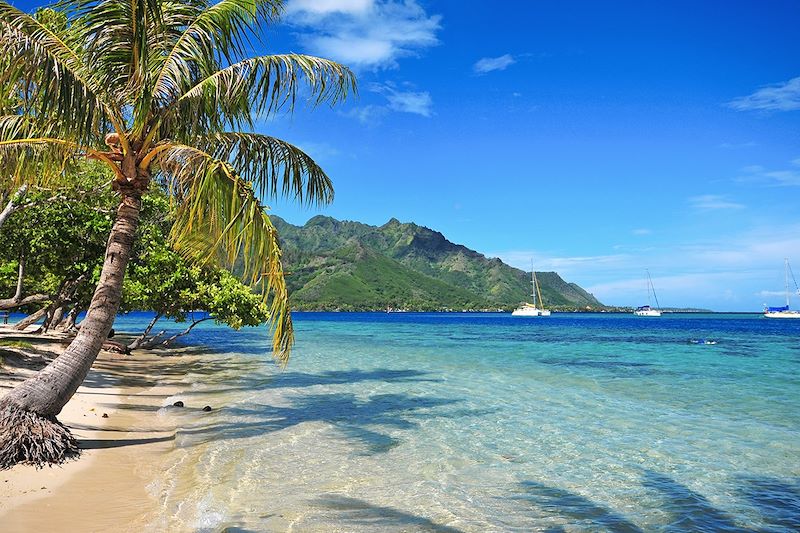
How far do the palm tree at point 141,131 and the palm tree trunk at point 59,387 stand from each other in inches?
0.7

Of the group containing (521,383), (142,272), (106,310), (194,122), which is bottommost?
(521,383)

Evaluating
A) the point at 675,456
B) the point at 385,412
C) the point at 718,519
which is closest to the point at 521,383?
the point at 385,412

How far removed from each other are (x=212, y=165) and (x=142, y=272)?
15.5 metres

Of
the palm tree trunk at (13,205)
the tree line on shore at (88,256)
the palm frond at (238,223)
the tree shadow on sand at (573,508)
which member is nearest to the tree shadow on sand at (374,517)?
the tree shadow on sand at (573,508)

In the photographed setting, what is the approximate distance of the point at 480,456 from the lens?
11.0 meters

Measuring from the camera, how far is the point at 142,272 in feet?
71.8

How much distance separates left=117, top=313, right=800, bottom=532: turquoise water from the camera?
7641 millimetres

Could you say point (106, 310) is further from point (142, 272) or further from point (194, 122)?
point (142, 272)

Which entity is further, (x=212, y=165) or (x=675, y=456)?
(x=675, y=456)

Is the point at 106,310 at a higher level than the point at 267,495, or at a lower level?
higher

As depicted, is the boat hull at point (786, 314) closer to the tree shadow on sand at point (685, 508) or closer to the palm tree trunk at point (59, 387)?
the tree shadow on sand at point (685, 508)

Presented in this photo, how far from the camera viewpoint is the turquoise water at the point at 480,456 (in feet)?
25.1

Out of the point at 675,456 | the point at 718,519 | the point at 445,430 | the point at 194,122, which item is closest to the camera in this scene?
the point at 718,519

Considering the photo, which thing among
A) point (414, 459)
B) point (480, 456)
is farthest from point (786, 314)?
point (414, 459)
